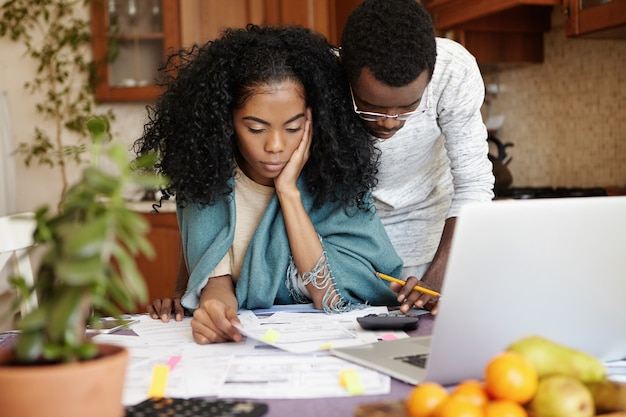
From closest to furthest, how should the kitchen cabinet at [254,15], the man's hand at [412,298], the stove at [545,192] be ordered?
the man's hand at [412,298], the stove at [545,192], the kitchen cabinet at [254,15]

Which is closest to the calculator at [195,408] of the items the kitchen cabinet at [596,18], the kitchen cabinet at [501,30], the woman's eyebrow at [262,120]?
the woman's eyebrow at [262,120]

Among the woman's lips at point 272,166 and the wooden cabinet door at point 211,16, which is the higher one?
the wooden cabinet door at point 211,16

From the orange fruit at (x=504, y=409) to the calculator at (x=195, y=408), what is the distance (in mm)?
251

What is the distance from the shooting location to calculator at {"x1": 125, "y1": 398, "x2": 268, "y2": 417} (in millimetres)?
841

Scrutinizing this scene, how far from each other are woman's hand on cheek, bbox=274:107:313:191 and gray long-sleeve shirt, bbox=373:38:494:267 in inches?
8.8

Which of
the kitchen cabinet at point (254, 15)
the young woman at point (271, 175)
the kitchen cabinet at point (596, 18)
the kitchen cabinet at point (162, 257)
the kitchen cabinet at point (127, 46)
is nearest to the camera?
the young woman at point (271, 175)

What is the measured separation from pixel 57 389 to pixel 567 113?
96.4 inches

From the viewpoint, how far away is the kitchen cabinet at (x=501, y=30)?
9.29 feet

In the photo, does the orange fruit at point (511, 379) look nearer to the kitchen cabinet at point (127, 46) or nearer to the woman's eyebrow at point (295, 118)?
the woman's eyebrow at point (295, 118)

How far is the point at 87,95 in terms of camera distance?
4.12 metres

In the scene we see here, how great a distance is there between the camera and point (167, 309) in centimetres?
147

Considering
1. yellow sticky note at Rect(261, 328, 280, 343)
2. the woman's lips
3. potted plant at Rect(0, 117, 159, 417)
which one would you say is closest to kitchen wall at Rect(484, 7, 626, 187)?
the woman's lips

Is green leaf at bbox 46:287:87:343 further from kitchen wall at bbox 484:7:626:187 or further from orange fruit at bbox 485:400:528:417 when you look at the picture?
kitchen wall at bbox 484:7:626:187

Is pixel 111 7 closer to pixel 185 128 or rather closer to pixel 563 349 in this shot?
pixel 185 128
